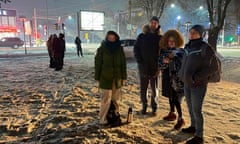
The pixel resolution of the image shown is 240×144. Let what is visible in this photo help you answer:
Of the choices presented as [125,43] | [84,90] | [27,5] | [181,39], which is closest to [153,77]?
[181,39]

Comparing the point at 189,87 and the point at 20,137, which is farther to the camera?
the point at 20,137

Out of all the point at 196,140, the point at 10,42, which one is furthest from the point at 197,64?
the point at 10,42

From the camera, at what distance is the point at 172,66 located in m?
4.08

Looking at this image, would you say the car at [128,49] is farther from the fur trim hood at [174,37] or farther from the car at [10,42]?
the car at [10,42]

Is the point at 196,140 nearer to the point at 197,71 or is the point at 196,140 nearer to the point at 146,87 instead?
the point at 197,71

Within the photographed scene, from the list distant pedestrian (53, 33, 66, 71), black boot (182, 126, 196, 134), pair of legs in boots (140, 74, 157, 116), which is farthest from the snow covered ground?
distant pedestrian (53, 33, 66, 71)

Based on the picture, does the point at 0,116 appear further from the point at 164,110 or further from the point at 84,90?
the point at 164,110

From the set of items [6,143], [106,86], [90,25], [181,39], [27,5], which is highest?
[27,5]

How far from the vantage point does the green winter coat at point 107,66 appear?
4090 mm

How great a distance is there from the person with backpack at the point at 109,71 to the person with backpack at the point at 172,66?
0.79 metres

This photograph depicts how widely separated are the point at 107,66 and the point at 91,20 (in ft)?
115

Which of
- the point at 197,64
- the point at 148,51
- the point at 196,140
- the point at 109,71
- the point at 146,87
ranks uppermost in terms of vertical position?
the point at 148,51

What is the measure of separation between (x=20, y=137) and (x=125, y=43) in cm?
1420

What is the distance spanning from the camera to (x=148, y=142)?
11.8 ft
